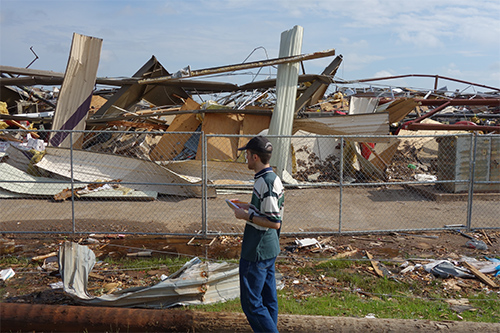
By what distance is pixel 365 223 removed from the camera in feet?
28.9

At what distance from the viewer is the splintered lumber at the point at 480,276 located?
554 centimetres

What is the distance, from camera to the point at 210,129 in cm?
1316

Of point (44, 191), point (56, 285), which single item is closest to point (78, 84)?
point (44, 191)

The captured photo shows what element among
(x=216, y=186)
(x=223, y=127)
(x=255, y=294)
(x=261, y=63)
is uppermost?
(x=261, y=63)

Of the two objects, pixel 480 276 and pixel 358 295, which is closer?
pixel 358 295

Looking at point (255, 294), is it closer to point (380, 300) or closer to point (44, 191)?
point (380, 300)

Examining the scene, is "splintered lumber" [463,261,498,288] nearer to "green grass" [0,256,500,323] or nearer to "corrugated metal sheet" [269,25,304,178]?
"green grass" [0,256,500,323]

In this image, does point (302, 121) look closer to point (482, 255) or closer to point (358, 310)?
point (482, 255)

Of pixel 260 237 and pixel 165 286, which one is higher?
pixel 260 237

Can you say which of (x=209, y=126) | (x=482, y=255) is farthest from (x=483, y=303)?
(x=209, y=126)

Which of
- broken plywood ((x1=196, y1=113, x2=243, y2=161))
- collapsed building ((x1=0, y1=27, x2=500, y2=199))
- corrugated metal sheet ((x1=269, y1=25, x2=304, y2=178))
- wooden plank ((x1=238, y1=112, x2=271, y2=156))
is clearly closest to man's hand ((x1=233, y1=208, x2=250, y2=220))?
collapsed building ((x1=0, y1=27, x2=500, y2=199))

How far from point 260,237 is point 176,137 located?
34.8 ft

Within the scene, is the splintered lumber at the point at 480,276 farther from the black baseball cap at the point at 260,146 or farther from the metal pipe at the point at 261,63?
the metal pipe at the point at 261,63

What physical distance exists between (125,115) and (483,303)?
35.8ft
